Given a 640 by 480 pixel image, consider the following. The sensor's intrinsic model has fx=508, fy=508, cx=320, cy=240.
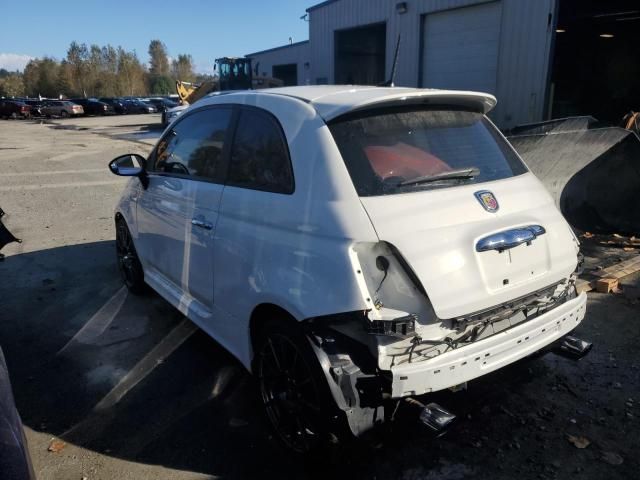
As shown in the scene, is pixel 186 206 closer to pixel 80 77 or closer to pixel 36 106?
pixel 36 106

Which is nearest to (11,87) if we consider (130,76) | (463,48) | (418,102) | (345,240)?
(130,76)

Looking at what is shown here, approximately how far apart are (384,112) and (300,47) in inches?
1105

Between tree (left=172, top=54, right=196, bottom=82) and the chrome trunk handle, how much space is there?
109 metres

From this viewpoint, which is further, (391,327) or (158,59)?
(158,59)

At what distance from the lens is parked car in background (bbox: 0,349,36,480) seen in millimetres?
1613

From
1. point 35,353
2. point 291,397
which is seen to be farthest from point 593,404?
point 35,353

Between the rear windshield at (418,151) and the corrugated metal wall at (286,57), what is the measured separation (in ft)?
75.2

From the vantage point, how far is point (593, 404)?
3.09 m

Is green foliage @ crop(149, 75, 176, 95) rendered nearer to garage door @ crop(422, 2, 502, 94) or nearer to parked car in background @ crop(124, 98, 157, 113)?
parked car in background @ crop(124, 98, 157, 113)

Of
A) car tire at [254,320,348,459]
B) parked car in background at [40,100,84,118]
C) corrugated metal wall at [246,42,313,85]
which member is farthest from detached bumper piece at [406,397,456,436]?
parked car in background at [40,100,84,118]

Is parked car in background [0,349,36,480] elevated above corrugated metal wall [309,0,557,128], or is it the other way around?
corrugated metal wall [309,0,557,128]

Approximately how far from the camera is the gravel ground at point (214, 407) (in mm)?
2625

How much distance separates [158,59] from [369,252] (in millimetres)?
117652

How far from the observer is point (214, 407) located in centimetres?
315
